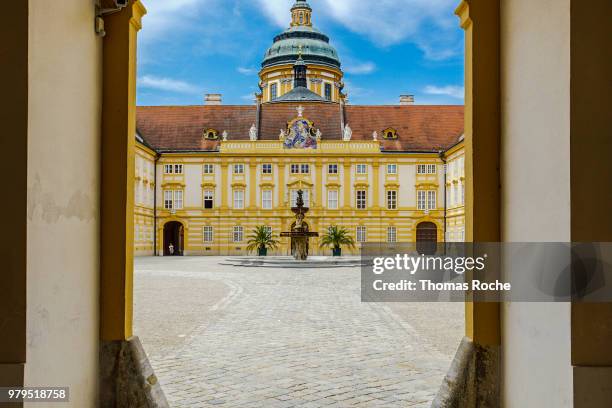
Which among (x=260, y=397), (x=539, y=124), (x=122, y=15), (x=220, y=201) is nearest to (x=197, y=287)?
(x=260, y=397)

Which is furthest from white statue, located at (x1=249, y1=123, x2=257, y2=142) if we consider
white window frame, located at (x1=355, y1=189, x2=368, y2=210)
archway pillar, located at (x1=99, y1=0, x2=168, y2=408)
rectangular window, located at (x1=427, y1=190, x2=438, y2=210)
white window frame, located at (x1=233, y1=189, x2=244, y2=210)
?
archway pillar, located at (x1=99, y1=0, x2=168, y2=408)

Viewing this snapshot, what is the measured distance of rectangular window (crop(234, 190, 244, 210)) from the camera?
48781mm

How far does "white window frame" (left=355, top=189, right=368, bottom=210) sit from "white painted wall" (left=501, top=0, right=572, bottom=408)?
1728 inches

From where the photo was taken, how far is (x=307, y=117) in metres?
51.2

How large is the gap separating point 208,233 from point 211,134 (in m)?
8.21

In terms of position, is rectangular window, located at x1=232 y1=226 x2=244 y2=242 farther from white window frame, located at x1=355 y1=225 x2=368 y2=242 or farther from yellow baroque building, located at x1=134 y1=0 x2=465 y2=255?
white window frame, located at x1=355 y1=225 x2=368 y2=242

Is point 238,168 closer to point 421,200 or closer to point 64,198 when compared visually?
point 421,200

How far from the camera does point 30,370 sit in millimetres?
3561

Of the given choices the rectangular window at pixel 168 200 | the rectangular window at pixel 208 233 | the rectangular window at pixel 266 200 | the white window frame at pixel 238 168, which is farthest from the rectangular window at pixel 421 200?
the rectangular window at pixel 168 200

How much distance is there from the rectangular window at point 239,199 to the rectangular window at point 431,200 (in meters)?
14.8

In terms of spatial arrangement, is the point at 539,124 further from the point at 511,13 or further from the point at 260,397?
the point at 260,397

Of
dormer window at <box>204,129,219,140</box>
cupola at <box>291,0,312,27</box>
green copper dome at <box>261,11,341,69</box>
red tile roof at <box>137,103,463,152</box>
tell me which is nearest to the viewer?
red tile roof at <box>137,103,463,152</box>

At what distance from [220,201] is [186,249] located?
4.80m

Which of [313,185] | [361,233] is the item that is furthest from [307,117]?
[361,233]
